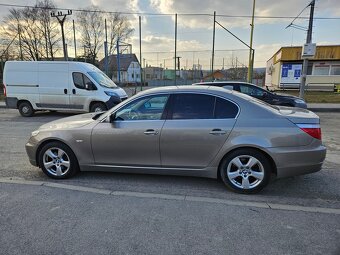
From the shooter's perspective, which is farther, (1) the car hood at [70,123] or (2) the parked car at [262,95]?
(2) the parked car at [262,95]

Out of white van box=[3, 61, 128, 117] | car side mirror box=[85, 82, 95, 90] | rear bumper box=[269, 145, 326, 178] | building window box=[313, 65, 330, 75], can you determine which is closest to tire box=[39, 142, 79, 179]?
rear bumper box=[269, 145, 326, 178]

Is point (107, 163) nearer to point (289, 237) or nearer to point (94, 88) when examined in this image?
point (289, 237)

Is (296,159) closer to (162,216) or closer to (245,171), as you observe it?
(245,171)

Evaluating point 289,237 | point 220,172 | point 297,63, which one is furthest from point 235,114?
point 297,63

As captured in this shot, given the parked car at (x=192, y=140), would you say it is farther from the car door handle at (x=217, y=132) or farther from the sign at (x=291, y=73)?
the sign at (x=291, y=73)

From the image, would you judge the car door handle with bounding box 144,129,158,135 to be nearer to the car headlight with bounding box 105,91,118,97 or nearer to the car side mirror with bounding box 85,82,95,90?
the car headlight with bounding box 105,91,118,97

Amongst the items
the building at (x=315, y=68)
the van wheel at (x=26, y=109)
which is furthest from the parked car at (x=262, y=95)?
the building at (x=315, y=68)

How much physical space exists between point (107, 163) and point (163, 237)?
69.6 inches

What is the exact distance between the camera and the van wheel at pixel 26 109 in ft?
36.4

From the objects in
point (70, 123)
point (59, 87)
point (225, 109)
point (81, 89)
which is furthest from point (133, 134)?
point (59, 87)

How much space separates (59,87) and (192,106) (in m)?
8.40

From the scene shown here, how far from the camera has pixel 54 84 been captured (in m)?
10.4

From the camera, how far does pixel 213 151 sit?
11.7 feet

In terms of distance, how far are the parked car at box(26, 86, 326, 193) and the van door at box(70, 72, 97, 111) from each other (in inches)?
246
